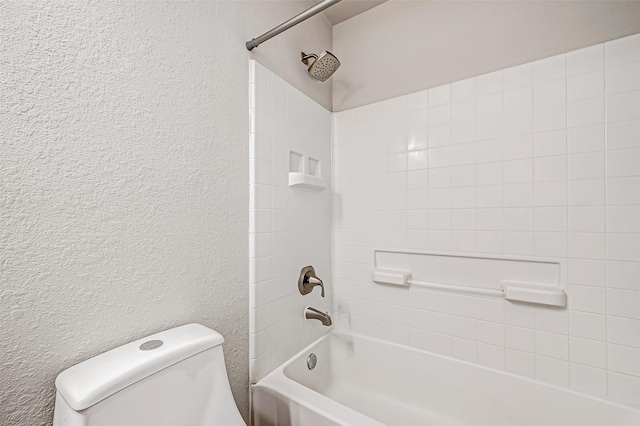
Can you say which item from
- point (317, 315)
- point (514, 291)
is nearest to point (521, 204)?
point (514, 291)

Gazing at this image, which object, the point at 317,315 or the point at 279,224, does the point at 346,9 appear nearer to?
the point at 279,224

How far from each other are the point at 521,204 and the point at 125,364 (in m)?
1.59

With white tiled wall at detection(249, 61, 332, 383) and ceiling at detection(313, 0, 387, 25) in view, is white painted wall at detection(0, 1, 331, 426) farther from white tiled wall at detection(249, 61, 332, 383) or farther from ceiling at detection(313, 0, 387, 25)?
ceiling at detection(313, 0, 387, 25)

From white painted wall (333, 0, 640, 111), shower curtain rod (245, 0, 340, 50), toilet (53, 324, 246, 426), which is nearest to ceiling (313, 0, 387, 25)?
white painted wall (333, 0, 640, 111)

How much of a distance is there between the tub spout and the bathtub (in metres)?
0.19

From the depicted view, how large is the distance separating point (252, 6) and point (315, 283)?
1.34 meters

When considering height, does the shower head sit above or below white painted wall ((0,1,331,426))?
above

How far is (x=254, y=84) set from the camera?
1.20 m

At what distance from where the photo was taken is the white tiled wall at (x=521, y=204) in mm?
1113

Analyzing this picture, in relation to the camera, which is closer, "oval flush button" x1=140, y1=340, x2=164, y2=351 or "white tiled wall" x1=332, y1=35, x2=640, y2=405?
"oval flush button" x1=140, y1=340, x2=164, y2=351

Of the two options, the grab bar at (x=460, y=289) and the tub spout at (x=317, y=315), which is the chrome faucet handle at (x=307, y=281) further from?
the grab bar at (x=460, y=289)

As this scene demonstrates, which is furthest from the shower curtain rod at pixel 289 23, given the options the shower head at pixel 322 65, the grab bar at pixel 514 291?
the grab bar at pixel 514 291

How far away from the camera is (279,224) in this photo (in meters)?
1.34

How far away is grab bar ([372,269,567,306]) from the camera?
1189 millimetres
